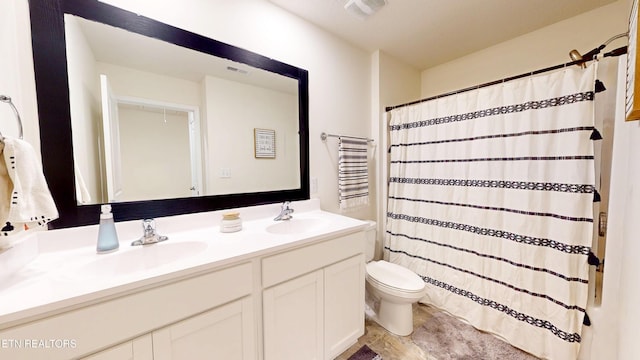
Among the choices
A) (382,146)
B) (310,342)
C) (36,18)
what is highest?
(36,18)

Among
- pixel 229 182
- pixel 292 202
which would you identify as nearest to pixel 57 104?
pixel 229 182

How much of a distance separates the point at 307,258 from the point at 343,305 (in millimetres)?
466

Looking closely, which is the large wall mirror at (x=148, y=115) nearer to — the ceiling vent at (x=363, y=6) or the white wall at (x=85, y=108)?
the white wall at (x=85, y=108)

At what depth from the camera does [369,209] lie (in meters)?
2.30

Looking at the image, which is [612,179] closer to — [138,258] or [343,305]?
[343,305]

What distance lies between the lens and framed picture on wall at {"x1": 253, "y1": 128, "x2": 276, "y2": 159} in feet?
5.24

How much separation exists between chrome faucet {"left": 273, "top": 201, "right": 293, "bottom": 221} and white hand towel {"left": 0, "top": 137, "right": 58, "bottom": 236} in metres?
1.03

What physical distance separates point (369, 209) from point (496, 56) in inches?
76.3

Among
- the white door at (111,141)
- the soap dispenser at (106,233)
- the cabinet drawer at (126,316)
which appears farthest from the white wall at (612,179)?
the white door at (111,141)

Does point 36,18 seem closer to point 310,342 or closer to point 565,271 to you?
point 310,342

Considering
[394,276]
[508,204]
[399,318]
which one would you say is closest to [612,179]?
[508,204]

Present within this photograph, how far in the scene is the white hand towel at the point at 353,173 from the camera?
196cm

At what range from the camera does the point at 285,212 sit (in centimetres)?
158

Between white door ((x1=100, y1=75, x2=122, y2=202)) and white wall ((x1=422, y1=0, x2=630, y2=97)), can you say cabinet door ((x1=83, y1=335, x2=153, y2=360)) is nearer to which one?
white door ((x1=100, y1=75, x2=122, y2=202))
